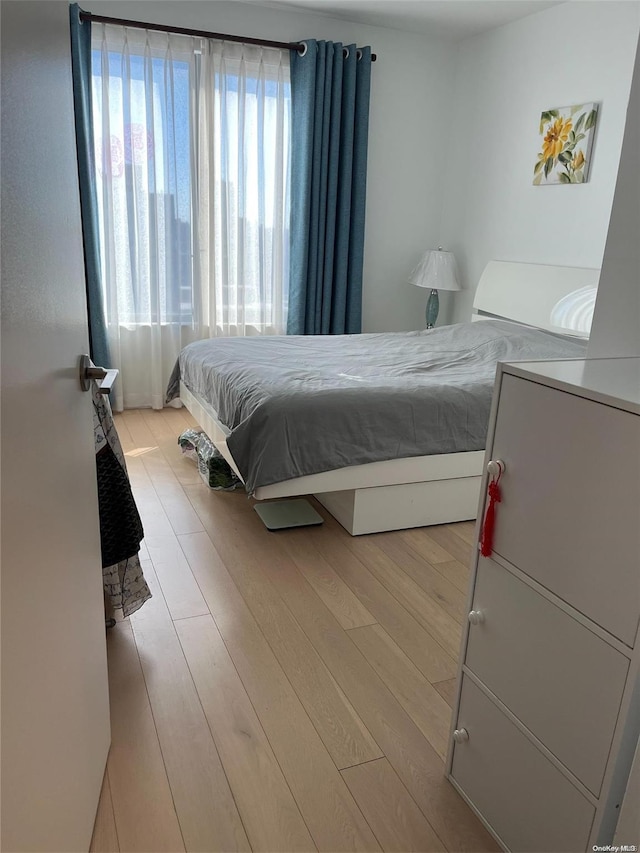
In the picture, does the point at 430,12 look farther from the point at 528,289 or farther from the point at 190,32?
the point at 528,289

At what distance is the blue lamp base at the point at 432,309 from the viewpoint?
474 centimetres

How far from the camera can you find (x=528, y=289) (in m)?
3.92

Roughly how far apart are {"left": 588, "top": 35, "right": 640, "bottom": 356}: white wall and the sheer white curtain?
3.32 m

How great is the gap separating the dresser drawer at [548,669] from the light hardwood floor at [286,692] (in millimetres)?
389

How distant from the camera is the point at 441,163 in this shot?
4883 mm

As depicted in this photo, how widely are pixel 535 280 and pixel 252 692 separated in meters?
3.04

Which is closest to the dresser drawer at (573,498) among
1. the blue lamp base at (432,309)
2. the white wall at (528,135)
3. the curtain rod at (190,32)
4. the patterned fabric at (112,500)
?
the patterned fabric at (112,500)

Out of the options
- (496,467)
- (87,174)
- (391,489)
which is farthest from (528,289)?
(496,467)

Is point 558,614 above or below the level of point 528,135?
below

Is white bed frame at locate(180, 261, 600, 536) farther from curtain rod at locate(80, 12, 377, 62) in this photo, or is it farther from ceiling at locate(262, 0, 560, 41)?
ceiling at locate(262, 0, 560, 41)

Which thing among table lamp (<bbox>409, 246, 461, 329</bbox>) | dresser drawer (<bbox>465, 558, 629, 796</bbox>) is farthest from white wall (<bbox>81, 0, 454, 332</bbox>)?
dresser drawer (<bbox>465, 558, 629, 796</bbox>)

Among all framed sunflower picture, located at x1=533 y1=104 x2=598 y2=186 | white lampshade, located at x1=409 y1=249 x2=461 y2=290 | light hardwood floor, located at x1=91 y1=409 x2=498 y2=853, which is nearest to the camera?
light hardwood floor, located at x1=91 y1=409 x2=498 y2=853

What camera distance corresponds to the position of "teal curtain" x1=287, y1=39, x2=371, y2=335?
4.24 m

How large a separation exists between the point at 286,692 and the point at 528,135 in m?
3.68
